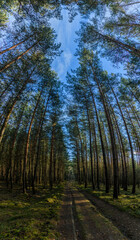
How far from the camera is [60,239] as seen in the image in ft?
11.6

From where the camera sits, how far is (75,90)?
1529 cm

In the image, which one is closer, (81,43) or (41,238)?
(41,238)

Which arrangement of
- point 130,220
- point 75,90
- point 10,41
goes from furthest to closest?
point 75,90 < point 10,41 < point 130,220

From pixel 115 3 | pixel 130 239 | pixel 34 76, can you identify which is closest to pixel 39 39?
pixel 34 76

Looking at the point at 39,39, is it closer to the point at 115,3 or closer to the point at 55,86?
the point at 55,86

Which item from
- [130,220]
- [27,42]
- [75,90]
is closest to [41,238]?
[130,220]

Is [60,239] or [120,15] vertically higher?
[120,15]

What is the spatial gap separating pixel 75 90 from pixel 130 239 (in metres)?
14.4

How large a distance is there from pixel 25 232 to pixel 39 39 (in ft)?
44.0

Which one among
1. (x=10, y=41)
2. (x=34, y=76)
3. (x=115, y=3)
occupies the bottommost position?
(x=34, y=76)

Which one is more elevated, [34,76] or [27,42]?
[27,42]

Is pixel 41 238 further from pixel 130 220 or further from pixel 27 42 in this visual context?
pixel 27 42

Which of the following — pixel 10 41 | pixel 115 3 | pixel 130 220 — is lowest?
pixel 130 220

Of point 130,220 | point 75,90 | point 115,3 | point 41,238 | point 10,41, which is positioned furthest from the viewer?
point 75,90
